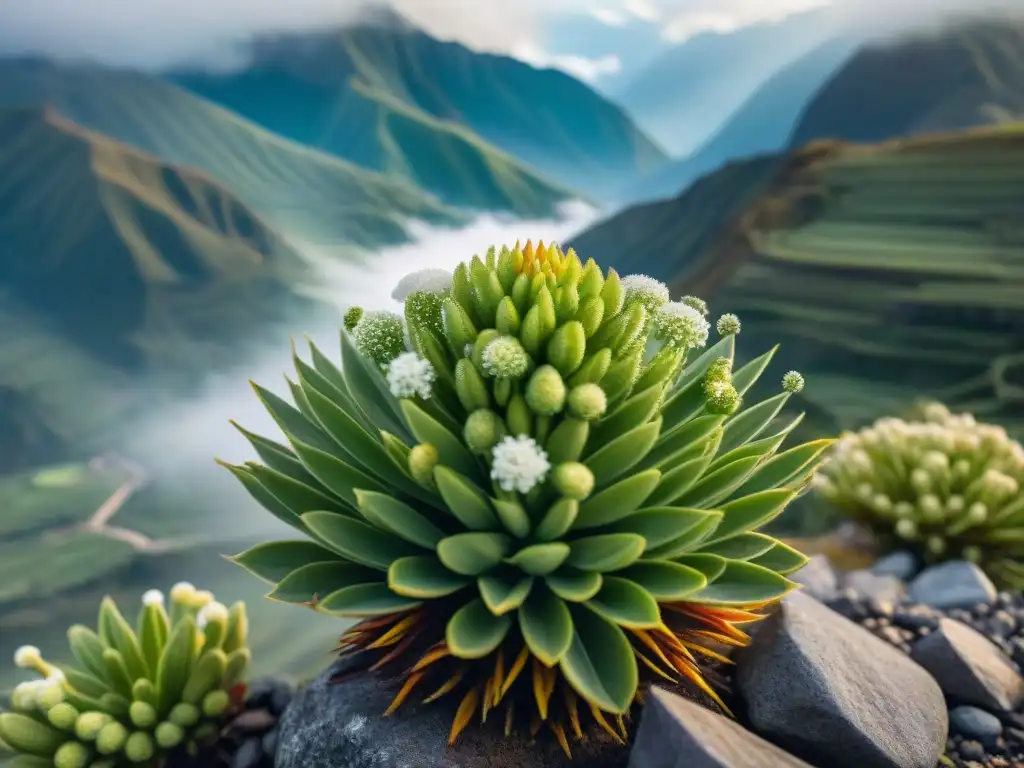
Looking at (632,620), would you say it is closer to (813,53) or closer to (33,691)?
(33,691)

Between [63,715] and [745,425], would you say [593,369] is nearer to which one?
[745,425]

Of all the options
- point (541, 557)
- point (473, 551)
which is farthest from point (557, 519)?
point (473, 551)

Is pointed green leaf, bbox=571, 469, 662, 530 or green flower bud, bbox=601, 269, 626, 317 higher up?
green flower bud, bbox=601, 269, 626, 317

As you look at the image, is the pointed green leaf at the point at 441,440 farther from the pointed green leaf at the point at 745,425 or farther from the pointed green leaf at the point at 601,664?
the pointed green leaf at the point at 745,425

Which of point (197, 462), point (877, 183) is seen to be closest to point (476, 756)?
point (877, 183)

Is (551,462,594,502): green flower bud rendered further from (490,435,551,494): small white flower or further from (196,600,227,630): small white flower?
(196,600,227,630): small white flower

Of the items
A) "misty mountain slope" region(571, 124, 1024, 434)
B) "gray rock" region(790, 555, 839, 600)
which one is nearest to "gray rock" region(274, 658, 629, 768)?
"gray rock" region(790, 555, 839, 600)
